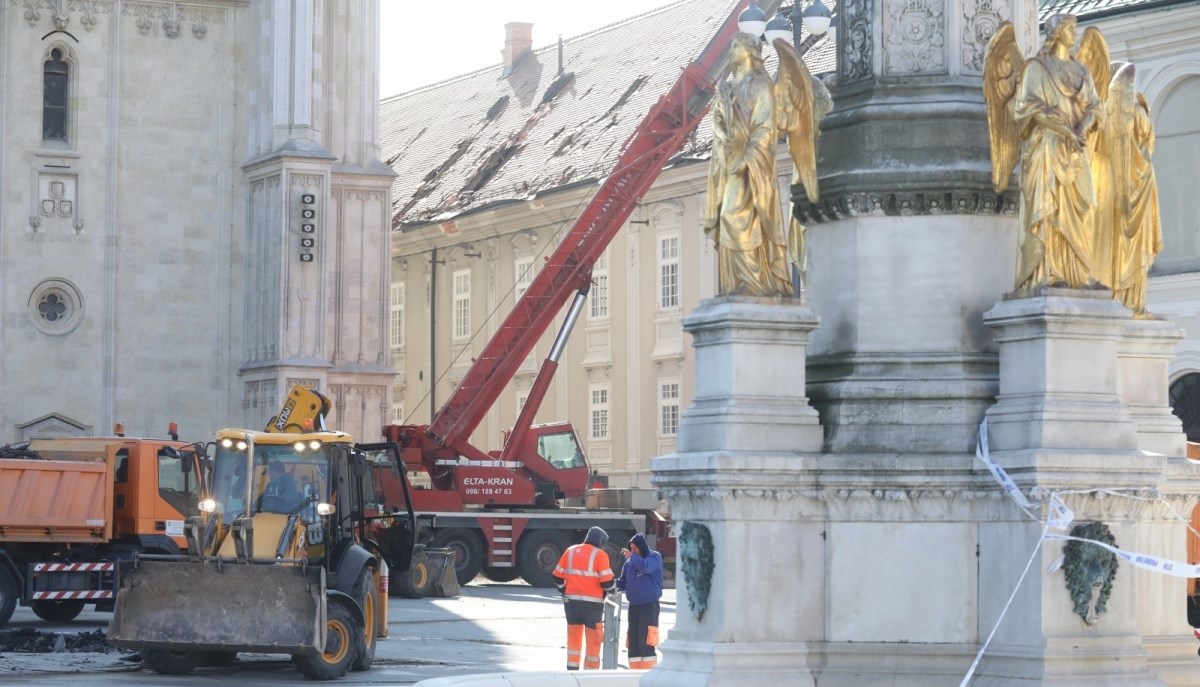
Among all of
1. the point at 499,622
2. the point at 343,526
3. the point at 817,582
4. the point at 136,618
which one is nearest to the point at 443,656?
the point at 343,526

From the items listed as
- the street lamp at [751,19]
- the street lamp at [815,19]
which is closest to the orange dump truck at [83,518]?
the street lamp at [815,19]

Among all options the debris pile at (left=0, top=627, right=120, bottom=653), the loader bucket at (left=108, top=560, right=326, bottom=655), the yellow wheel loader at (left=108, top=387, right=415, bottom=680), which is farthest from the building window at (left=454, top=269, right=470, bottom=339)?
the loader bucket at (left=108, top=560, right=326, bottom=655)

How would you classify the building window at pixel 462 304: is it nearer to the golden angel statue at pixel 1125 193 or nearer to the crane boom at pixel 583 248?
the crane boom at pixel 583 248

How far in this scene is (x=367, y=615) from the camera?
77.5ft

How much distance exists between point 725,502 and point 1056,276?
222 cm

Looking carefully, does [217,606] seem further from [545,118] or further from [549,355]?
[545,118]

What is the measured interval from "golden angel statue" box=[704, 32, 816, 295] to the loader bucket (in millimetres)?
9521

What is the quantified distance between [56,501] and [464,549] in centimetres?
1332

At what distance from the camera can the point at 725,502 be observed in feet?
42.3

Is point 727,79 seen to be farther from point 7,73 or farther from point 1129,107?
point 7,73

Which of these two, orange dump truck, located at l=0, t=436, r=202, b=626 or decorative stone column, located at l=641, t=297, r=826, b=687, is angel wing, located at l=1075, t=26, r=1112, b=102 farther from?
orange dump truck, located at l=0, t=436, r=202, b=626

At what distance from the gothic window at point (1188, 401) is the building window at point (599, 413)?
2278 centimetres

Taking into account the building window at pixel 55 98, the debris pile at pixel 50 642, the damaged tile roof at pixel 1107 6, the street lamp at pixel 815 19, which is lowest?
the debris pile at pixel 50 642

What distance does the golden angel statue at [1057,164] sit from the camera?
13.0m
